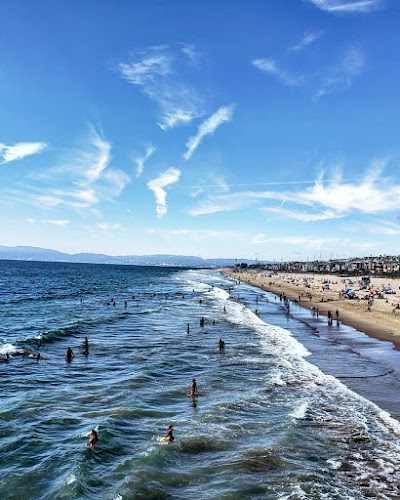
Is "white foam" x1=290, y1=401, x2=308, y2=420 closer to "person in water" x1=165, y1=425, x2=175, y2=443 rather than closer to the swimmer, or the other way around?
"person in water" x1=165, y1=425, x2=175, y2=443

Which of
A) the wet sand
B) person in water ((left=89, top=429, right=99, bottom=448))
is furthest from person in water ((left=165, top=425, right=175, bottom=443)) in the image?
the wet sand

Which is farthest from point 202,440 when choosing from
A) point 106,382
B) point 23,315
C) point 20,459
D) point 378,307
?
point 378,307

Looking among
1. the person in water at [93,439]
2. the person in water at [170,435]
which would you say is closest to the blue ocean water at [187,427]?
the person in water at [93,439]

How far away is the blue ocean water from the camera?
15.5 m

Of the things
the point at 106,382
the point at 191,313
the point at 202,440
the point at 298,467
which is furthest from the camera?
the point at 191,313

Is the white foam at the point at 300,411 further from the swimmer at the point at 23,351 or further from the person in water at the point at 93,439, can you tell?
the swimmer at the point at 23,351

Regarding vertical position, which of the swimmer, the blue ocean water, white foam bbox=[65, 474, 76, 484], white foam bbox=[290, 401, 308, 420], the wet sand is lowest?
white foam bbox=[65, 474, 76, 484]

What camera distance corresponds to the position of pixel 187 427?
20531 millimetres

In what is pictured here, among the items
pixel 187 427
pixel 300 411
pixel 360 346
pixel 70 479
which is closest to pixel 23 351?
pixel 187 427

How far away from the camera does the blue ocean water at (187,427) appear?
15.5 meters

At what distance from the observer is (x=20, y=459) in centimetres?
1717

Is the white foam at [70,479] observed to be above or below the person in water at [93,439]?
below

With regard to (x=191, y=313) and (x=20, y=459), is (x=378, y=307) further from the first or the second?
(x=20, y=459)

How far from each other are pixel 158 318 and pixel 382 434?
41.9m
